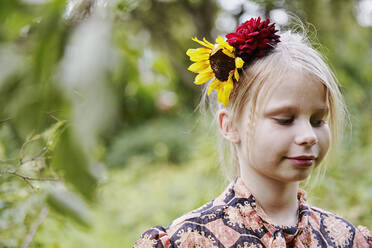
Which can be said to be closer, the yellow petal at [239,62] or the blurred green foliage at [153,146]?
the yellow petal at [239,62]

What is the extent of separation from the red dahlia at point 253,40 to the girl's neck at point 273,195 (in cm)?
35

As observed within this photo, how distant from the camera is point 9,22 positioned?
37 cm

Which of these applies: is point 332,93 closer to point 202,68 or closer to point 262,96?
point 262,96

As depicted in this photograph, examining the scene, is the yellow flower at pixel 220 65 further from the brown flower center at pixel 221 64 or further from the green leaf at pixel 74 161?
the green leaf at pixel 74 161

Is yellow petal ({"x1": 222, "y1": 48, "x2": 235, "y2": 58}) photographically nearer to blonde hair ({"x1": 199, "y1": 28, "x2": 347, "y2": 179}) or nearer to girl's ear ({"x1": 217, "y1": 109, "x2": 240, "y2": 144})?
blonde hair ({"x1": 199, "y1": 28, "x2": 347, "y2": 179})

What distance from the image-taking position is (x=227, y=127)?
115 centimetres

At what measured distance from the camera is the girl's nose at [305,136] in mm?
965

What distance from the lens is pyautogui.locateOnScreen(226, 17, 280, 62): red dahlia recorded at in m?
1.09

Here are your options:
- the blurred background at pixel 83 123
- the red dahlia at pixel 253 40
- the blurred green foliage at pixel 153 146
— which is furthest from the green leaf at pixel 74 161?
the blurred green foliage at pixel 153 146

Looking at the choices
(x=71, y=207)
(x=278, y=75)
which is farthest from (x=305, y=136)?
(x=71, y=207)

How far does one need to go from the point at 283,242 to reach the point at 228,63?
52cm

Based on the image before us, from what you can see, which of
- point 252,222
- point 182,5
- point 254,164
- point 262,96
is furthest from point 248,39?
point 182,5

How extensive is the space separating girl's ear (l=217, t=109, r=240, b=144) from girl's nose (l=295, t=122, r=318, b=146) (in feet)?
0.64

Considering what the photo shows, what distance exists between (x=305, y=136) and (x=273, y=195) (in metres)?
0.22
